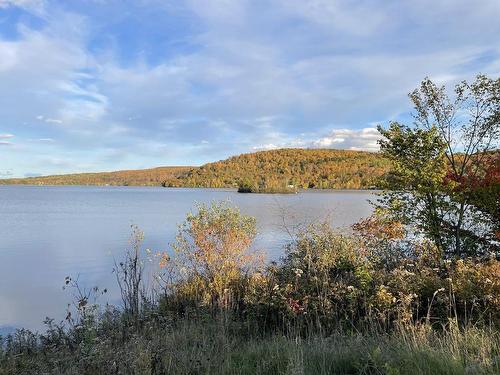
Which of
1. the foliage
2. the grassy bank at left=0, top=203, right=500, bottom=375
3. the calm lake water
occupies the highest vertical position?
the foliage

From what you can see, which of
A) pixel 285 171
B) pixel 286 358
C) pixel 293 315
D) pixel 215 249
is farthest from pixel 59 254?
pixel 285 171

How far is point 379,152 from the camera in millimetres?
13500

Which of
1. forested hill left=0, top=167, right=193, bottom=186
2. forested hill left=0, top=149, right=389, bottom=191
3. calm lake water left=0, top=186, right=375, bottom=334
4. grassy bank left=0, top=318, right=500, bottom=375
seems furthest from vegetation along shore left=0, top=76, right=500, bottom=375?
forested hill left=0, top=167, right=193, bottom=186

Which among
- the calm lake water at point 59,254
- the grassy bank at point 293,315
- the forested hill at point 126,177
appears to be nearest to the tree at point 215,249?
the grassy bank at point 293,315

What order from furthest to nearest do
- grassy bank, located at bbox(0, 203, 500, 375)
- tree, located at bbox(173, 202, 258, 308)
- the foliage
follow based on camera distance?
the foliage < tree, located at bbox(173, 202, 258, 308) < grassy bank, located at bbox(0, 203, 500, 375)

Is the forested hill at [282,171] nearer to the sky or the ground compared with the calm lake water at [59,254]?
nearer to the sky

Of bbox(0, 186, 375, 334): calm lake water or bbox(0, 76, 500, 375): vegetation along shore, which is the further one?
bbox(0, 186, 375, 334): calm lake water

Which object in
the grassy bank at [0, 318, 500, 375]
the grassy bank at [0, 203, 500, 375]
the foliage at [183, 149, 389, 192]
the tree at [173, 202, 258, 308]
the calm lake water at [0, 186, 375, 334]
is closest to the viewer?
the grassy bank at [0, 318, 500, 375]

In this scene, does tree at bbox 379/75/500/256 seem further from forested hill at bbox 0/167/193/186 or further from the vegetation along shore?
forested hill at bbox 0/167/193/186

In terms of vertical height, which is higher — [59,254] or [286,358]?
[286,358]

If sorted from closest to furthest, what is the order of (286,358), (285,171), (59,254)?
(286,358) → (59,254) → (285,171)

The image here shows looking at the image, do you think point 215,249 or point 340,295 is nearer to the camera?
point 340,295

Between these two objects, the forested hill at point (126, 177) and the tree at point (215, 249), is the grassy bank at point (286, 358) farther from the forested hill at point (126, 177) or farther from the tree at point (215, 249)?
the forested hill at point (126, 177)

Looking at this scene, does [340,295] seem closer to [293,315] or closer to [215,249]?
[293,315]
